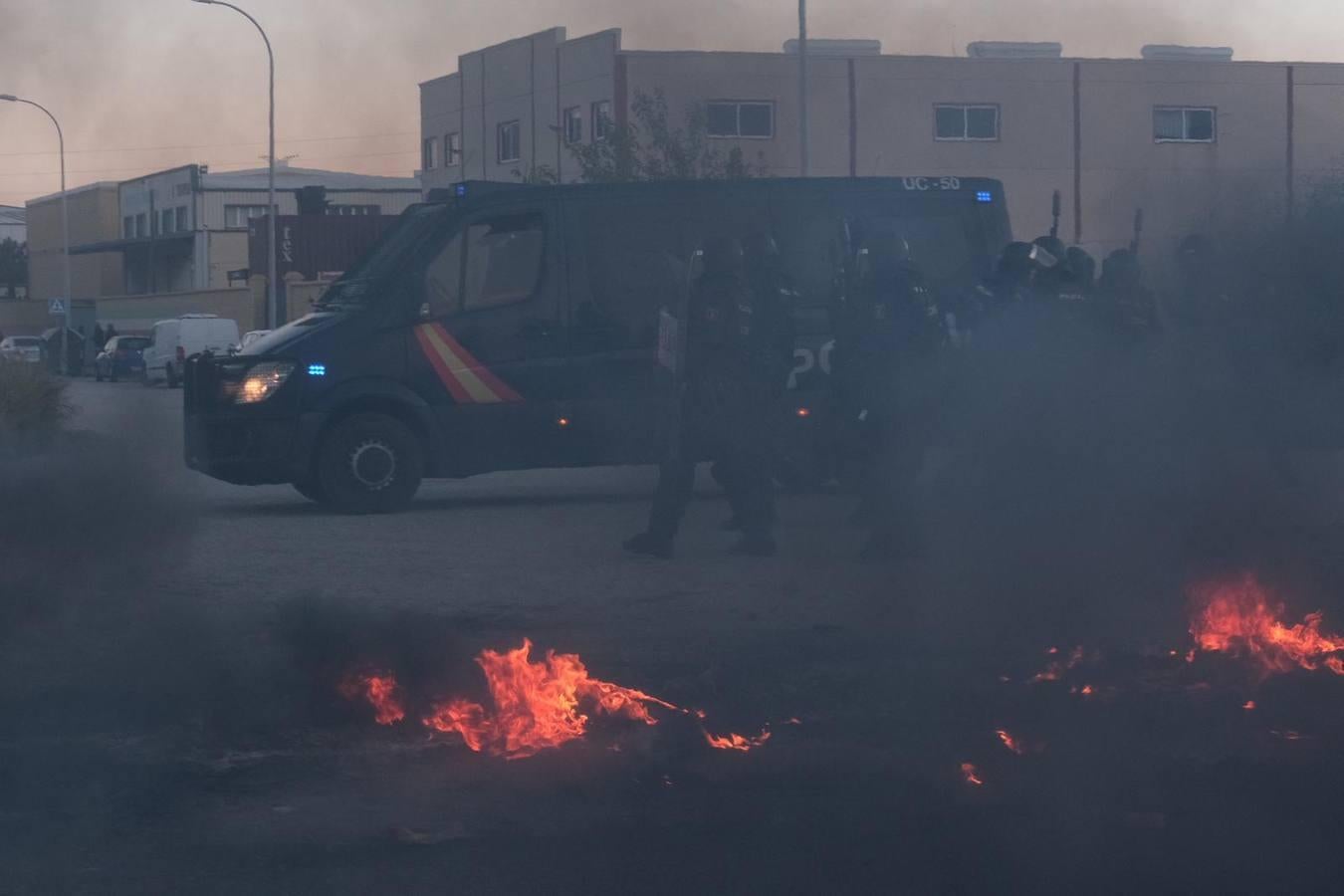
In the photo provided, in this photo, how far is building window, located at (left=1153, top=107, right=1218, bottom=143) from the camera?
34.2 ft

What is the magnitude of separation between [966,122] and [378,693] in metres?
40.5

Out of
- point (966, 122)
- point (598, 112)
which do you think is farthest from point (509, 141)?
point (966, 122)

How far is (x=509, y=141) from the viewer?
48219 mm

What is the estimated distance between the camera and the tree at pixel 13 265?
320 ft

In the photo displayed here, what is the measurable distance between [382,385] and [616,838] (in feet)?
23.6

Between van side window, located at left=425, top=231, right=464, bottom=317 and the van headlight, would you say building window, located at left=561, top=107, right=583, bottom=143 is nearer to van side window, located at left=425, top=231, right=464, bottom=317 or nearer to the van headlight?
van side window, located at left=425, top=231, right=464, bottom=317

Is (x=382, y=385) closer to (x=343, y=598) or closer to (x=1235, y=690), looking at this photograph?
(x=343, y=598)

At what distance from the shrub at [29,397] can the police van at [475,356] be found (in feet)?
5.15

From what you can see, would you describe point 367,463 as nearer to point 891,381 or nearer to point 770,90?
point 891,381

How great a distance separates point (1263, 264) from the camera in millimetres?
8164

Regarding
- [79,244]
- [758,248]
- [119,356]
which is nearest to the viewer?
[758,248]

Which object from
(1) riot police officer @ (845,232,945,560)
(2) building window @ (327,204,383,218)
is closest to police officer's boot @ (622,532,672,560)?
(1) riot police officer @ (845,232,945,560)

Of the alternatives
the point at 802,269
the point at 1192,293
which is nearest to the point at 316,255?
the point at 802,269

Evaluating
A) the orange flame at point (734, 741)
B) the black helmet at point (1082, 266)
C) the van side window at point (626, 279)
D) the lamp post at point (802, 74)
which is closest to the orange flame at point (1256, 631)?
the orange flame at point (734, 741)
